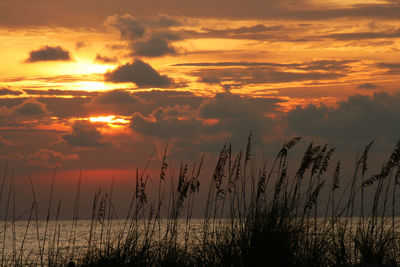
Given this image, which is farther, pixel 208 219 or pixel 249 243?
pixel 208 219

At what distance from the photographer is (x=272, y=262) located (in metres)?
8.05

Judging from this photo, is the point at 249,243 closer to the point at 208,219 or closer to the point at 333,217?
the point at 208,219

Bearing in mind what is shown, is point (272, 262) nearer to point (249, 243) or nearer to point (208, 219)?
point (249, 243)

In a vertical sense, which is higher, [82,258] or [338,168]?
[338,168]

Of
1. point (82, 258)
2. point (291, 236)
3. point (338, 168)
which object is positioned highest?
point (338, 168)

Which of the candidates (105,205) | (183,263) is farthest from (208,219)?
(105,205)

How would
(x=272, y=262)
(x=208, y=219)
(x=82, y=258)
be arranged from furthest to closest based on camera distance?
(x=208, y=219) → (x=82, y=258) → (x=272, y=262)

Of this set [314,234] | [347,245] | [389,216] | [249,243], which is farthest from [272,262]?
[389,216]

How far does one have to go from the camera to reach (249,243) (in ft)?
26.9

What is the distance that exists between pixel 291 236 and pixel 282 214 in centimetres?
34

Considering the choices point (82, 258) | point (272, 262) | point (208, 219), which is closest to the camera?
point (272, 262)

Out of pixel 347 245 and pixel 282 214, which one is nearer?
pixel 282 214

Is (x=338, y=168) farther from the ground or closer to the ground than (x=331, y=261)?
farther from the ground

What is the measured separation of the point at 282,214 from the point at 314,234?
0.77 metres
